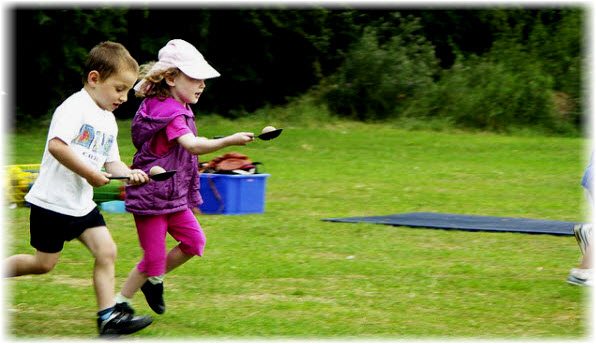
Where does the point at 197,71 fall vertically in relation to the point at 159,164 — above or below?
above

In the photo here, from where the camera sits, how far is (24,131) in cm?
1797

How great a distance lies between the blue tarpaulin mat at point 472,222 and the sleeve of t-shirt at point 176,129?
12.5 feet

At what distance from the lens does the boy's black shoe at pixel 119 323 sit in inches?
176

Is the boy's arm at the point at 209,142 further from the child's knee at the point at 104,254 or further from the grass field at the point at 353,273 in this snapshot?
the grass field at the point at 353,273

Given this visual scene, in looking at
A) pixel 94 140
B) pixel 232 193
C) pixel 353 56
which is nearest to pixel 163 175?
pixel 94 140

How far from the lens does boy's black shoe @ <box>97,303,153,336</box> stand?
447 centimetres

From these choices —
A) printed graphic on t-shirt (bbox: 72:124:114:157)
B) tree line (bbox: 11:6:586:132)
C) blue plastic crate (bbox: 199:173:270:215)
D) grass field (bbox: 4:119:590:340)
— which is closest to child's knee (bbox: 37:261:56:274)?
grass field (bbox: 4:119:590:340)

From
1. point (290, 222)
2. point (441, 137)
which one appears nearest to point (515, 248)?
point (290, 222)

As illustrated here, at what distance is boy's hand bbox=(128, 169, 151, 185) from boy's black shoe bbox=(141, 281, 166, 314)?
716 millimetres

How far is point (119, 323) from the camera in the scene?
14.7ft

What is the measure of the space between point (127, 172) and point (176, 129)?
0.34 meters

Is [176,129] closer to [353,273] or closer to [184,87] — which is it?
[184,87]

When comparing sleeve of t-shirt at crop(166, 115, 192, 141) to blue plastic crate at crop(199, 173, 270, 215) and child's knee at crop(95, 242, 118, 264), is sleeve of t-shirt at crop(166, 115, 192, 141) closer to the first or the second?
child's knee at crop(95, 242, 118, 264)

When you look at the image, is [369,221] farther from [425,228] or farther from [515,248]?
[515,248]
